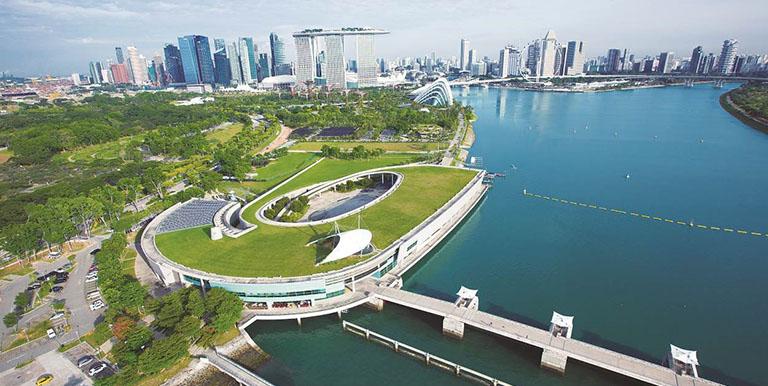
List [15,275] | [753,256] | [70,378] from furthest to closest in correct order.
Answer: [753,256] → [15,275] → [70,378]

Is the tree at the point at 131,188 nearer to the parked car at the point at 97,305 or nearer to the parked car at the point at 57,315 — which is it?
the parked car at the point at 97,305

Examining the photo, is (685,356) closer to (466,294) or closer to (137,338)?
(466,294)

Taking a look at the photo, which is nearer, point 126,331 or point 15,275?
point 126,331

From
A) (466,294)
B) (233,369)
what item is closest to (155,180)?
(233,369)

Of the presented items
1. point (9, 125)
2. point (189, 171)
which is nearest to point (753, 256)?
point (189, 171)

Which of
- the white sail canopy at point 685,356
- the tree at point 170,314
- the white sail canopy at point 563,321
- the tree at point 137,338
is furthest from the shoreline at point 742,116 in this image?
the tree at point 137,338

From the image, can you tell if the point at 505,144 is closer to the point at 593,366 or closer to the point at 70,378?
the point at 593,366

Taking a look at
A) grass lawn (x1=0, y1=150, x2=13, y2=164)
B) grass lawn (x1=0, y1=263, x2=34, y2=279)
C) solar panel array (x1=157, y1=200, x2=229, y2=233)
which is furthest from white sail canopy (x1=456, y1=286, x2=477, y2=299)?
grass lawn (x1=0, y1=150, x2=13, y2=164)
